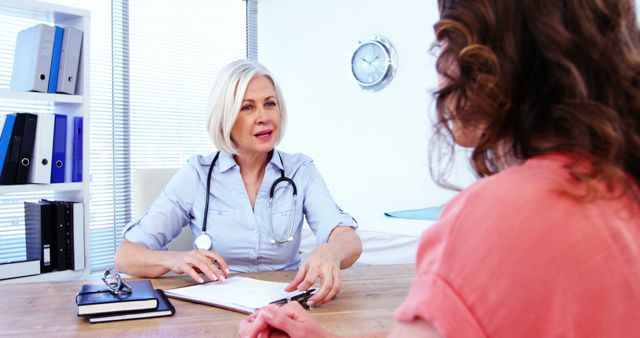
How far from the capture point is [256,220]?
1.88 m

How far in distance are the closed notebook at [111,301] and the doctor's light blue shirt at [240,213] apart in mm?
547

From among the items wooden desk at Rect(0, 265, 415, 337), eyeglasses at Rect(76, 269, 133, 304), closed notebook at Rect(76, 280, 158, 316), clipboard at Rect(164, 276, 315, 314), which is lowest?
wooden desk at Rect(0, 265, 415, 337)

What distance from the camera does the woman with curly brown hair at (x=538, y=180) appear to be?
17.9 inches

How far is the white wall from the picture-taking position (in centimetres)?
321

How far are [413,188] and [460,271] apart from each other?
2.81 m

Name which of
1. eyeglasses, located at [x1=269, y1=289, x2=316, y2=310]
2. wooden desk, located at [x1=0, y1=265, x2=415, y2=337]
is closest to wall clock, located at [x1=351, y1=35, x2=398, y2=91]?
wooden desk, located at [x1=0, y1=265, x2=415, y2=337]

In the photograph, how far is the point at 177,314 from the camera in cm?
119

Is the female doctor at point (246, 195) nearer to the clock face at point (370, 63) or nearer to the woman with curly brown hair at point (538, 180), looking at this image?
the woman with curly brown hair at point (538, 180)

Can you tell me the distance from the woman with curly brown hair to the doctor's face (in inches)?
53.9

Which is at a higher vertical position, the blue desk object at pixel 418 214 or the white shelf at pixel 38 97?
the white shelf at pixel 38 97

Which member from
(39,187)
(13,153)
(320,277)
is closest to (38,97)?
(13,153)

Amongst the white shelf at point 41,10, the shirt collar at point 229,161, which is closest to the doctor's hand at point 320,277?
the shirt collar at point 229,161

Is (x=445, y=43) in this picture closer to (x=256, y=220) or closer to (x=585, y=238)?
(x=585, y=238)

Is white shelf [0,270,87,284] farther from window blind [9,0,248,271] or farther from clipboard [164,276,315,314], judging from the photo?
clipboard [164,276,315,314]
